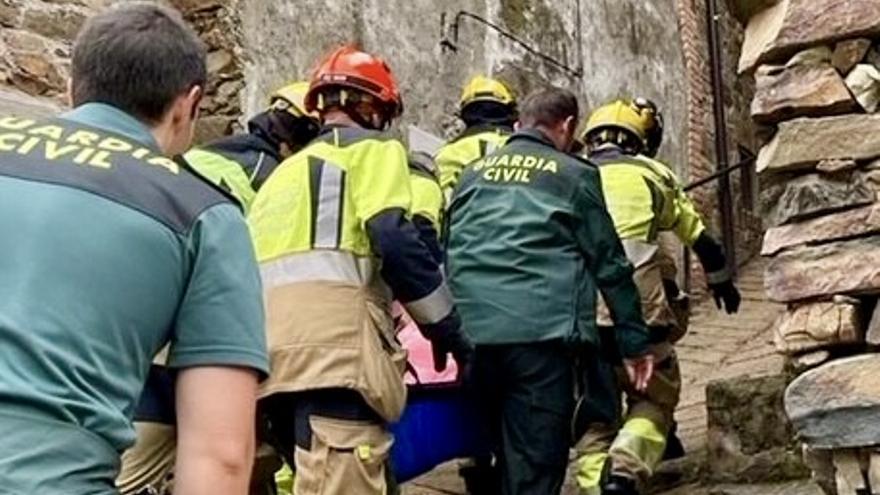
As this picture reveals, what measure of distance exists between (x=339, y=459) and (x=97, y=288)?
2.03 m

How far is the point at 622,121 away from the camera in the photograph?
6.14m

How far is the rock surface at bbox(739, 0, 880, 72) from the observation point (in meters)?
3.74

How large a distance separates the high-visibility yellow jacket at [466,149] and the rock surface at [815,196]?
7.04ft

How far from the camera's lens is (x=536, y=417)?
4.84 m

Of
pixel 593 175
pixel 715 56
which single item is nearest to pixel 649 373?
pixel 593 175

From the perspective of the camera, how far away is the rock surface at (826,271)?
3.66 metres

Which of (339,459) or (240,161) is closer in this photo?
(339,459)

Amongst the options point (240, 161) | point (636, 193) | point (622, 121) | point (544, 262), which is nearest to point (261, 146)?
point (240, 161)

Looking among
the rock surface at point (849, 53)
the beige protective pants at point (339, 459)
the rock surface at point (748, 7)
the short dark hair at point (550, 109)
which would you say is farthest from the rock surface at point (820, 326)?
the short dark hair at point (550, 109)

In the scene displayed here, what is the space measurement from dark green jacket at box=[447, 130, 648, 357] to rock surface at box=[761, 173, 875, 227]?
3.61ft

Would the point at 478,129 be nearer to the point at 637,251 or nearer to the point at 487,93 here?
the point at 487,93

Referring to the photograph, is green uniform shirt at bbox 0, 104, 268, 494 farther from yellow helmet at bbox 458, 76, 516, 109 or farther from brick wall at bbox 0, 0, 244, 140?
yellow helmet at bbox 458, 76, 516, 109

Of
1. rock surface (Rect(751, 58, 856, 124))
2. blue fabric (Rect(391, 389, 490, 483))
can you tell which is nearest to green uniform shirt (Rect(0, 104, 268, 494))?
rock surface (Rect(751, 58, 856, 124))

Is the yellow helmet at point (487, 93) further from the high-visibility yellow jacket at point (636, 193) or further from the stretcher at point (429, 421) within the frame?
the stretcher at point (429, 421)
